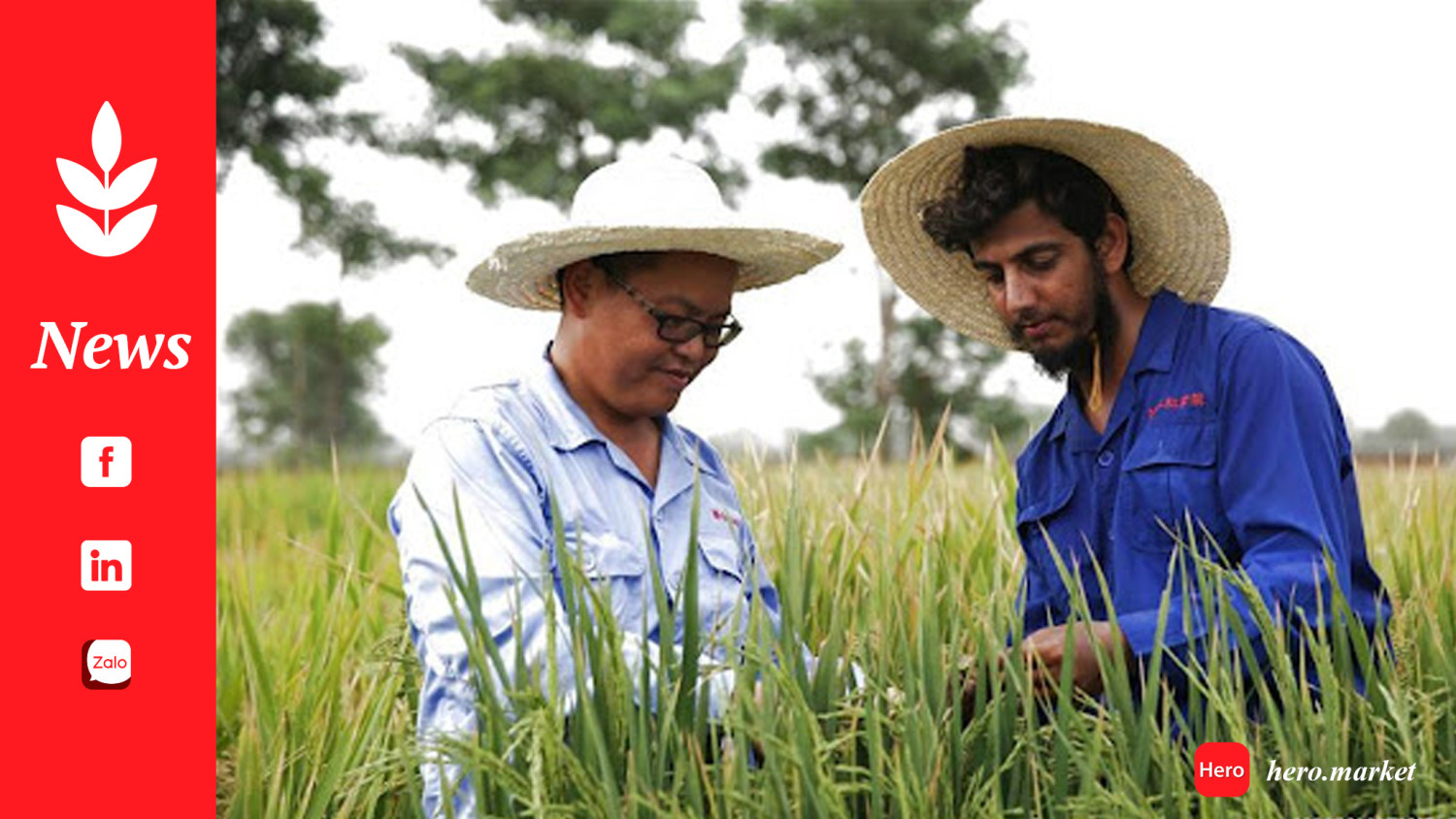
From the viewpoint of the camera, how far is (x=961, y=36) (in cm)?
1661

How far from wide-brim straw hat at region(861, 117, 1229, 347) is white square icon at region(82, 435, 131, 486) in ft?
4.21

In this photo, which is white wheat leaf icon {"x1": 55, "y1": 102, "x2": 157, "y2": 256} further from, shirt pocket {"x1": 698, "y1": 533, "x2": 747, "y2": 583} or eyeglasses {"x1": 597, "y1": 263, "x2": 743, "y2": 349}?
shirt pocket {"x1": 698, "y1": 533, "x2": 747, "y2": 583}

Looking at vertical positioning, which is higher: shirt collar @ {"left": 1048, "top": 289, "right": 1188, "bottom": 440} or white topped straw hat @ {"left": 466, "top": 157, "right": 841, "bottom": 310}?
white topped straw hat @ {"left": 466, "top": 157, "right": 841, "bottom": 310}

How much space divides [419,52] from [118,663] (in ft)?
53.6

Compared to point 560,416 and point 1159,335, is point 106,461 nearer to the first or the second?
point 560,416

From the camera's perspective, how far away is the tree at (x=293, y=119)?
1596 centimetres

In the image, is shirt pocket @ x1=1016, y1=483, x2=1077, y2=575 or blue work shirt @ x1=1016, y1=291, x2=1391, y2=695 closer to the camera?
blue work shirt @ x1=1016, y1=291, x2=1391, y2=695

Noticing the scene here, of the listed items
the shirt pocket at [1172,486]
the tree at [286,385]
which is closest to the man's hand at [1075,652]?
the shirt pocket at [1172,486]

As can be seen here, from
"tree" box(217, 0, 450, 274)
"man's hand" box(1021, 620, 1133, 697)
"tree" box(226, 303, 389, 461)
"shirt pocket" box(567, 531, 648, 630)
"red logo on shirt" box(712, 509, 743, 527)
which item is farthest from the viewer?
"tree" box(226, 303, 389, 461)

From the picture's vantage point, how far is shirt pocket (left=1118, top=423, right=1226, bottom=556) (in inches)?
82.9

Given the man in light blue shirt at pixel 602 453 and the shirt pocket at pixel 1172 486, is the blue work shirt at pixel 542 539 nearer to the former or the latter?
the man in light blue shirt at pixel 602 453

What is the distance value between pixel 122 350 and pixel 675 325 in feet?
2.79

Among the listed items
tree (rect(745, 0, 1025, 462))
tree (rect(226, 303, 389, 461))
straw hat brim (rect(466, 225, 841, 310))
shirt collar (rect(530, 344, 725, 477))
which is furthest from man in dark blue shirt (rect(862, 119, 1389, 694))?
tree (rect(226, 303, 389, 461))

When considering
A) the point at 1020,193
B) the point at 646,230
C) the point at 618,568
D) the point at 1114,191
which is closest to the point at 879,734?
the point at 618,568
